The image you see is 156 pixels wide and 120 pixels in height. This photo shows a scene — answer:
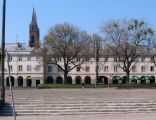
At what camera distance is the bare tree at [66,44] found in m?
92.8

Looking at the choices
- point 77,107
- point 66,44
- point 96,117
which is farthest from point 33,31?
point 96,117

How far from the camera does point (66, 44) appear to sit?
9362 cm

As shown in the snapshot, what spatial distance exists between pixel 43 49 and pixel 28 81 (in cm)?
4326

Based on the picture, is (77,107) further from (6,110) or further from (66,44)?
(66,44)

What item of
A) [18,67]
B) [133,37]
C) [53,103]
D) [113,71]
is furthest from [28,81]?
[53,103]

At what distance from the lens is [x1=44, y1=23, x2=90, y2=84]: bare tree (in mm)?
92750

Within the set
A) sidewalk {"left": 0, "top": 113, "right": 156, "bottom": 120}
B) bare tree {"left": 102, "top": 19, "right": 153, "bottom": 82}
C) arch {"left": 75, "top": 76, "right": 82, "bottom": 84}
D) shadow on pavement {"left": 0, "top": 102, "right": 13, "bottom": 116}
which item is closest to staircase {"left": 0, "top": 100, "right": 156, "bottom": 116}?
shadow on pavement {"left": 0, "top": 102, "right": 13, "bottom": 116}

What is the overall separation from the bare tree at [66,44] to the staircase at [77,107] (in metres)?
65.0

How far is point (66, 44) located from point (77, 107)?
6749cm

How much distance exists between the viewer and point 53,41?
92.4 metres

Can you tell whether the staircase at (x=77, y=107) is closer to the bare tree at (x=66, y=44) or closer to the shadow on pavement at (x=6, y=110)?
the shadow on pavement at (x=6, y=110)

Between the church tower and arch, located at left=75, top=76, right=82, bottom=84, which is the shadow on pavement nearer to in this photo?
arch, located at left=75, top=76, right=82, bottom=84

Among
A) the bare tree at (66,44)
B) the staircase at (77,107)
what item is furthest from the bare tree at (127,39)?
the staircase at (77,107)

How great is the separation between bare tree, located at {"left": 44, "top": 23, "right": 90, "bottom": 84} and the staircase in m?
65.0
